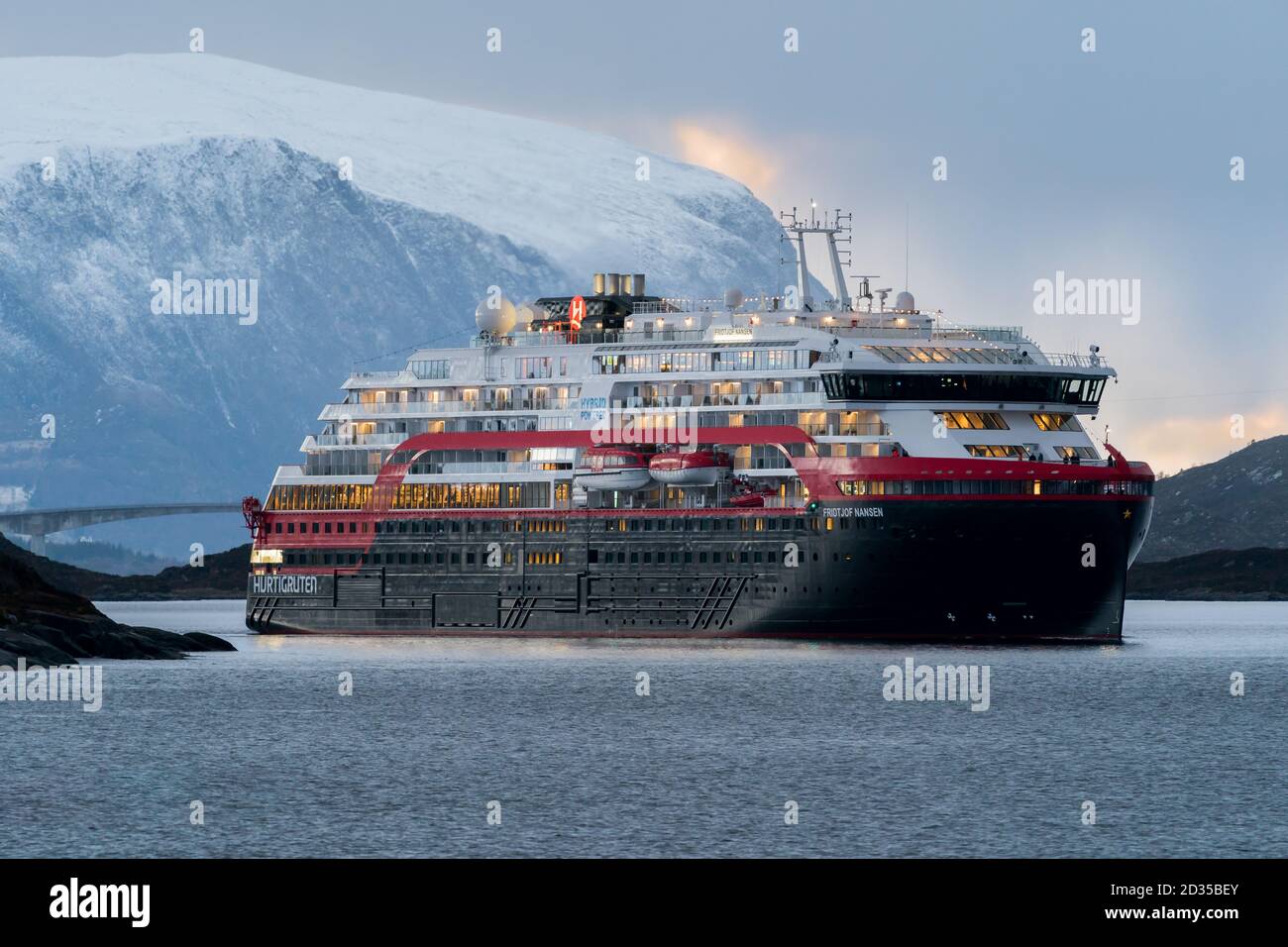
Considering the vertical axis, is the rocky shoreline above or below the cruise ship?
below

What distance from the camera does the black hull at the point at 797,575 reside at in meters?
103

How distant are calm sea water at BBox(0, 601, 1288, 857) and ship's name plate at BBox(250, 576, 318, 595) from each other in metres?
19.3

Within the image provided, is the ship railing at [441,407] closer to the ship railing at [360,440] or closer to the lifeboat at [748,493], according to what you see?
the ship railing at [360,440]

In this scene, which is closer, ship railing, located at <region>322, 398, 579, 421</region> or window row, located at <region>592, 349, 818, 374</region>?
window row, located at <region>592, 349, 818, 374</region>

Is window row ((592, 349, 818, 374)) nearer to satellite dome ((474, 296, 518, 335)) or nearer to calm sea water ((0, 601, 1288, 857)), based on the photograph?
satellite dome ((474, 296, 518, 335))

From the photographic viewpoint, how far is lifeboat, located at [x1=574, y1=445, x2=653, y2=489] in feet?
370

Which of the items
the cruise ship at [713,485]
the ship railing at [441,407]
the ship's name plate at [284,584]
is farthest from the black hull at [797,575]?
the ship railing at [441,407]

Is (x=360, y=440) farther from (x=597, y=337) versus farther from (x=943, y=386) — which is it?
(x=943, y=386)

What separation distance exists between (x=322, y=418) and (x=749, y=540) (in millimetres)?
→ 31365

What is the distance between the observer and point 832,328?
368 ft

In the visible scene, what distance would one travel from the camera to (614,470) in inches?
4464

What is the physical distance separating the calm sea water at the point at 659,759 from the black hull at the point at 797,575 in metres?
2.07

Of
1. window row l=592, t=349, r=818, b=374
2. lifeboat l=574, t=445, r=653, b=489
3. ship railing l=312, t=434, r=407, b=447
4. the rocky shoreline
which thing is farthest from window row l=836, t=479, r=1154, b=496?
the rocky shoreline
